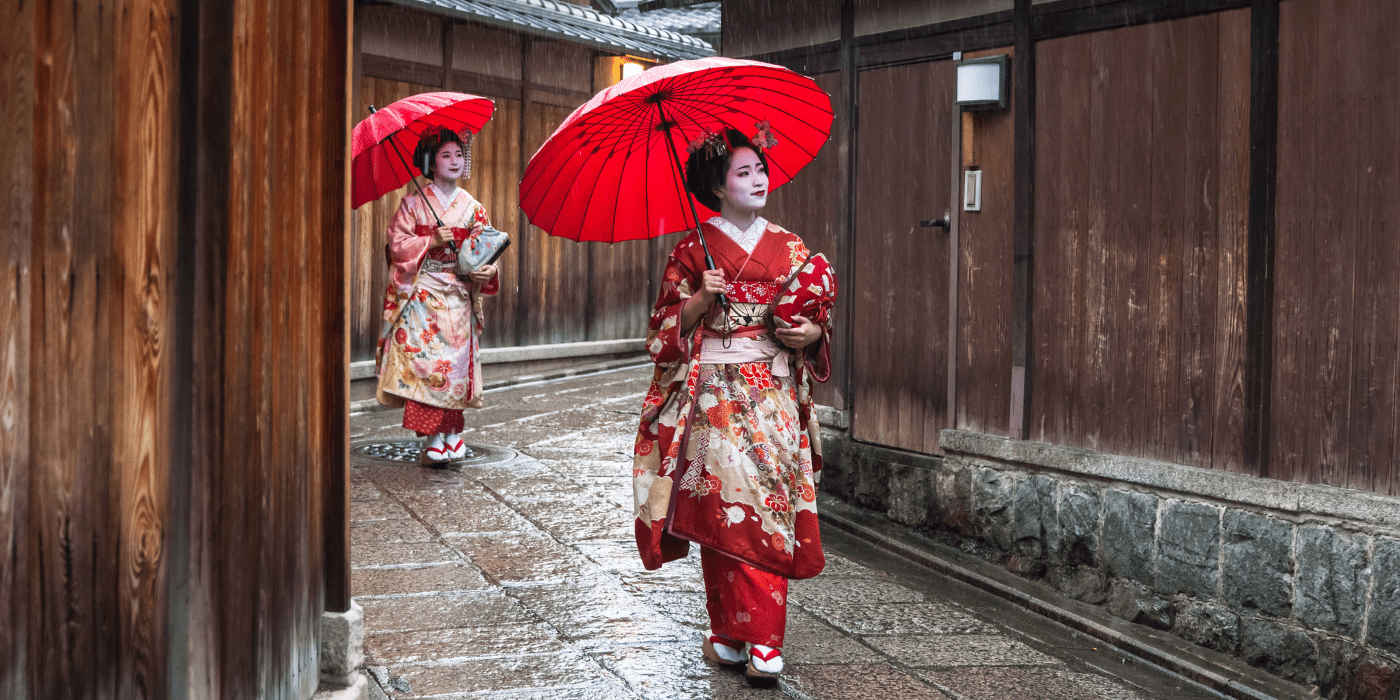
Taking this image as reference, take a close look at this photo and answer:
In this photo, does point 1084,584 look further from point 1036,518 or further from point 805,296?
point 805,296

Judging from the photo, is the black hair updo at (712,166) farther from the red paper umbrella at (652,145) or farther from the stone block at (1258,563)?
the stone block at (1258,563)

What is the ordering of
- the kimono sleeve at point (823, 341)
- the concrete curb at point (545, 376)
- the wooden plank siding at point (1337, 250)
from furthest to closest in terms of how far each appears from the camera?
1. the concrete curb at point (545, 376)
2. the wooden plank siding at point (1337, 250)
3. the kimono sleeve at point (823, 341)

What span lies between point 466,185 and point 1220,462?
9037mm

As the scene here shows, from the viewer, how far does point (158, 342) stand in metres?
2.73

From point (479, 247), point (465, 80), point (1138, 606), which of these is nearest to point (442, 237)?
point (479, 247)

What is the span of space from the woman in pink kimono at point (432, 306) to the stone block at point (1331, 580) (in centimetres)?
516

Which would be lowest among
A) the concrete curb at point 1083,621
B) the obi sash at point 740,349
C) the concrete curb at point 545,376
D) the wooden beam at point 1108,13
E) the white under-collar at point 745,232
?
the concrete curb at point 1083,621

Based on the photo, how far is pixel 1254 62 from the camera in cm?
528

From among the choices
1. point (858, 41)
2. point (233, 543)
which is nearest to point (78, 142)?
point (233, 543)

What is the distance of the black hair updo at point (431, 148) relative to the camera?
797 centimetres

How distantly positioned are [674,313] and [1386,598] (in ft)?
9.84

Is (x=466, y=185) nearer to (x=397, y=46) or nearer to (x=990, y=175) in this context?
(x=397, y=46)

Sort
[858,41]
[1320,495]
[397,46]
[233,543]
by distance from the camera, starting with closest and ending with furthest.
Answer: [233,543] → [1320,495] → [858,41] → [397,46]

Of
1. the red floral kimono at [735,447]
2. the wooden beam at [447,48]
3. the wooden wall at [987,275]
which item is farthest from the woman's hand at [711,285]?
the wooden beam at [447,48]
